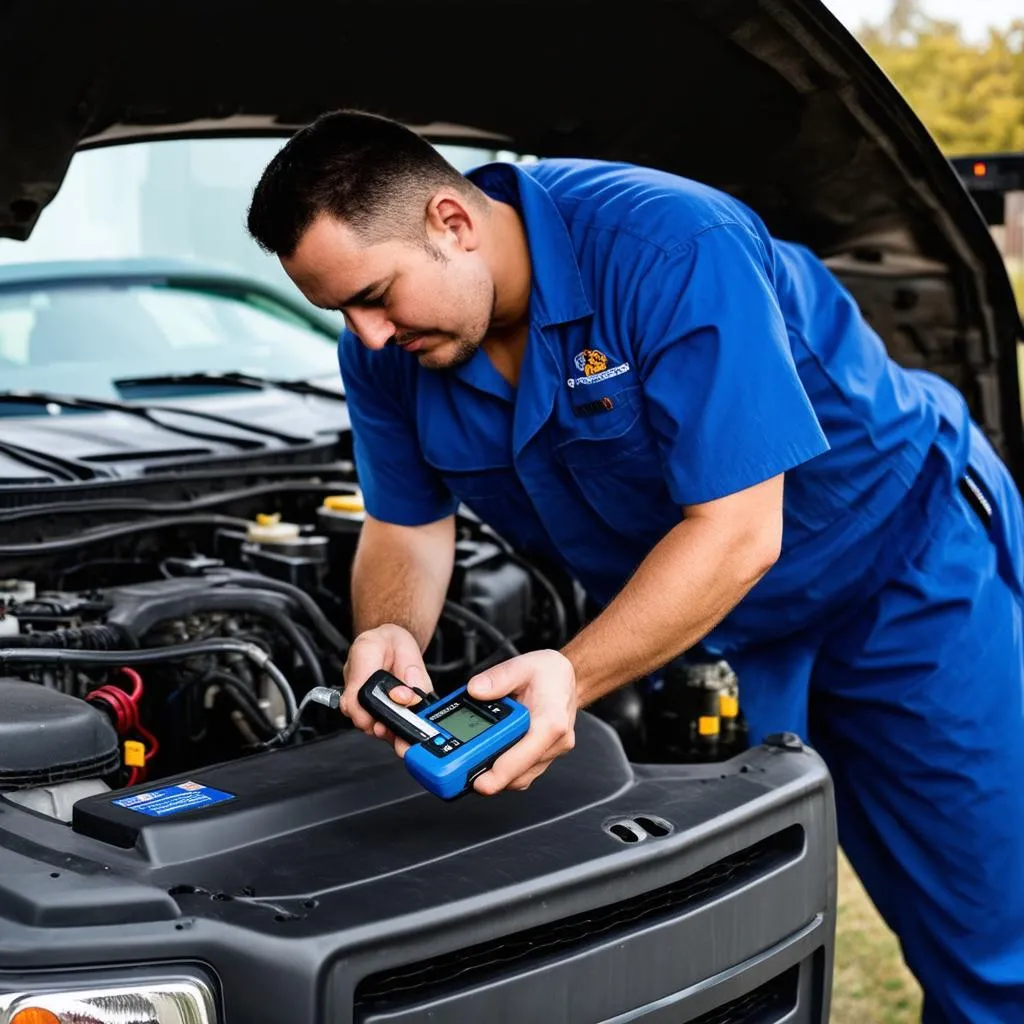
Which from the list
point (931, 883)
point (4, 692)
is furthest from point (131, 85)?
point (931, 883)

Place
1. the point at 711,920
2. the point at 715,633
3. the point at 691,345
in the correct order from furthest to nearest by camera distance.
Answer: the point at 715,633
the point at 691,345
the point at 711,920

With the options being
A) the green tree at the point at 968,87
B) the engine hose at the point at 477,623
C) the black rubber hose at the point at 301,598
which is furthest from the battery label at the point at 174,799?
the green tree at the point at 968,87

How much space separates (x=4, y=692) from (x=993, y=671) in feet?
4.51

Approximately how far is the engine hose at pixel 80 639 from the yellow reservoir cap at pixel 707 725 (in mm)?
796

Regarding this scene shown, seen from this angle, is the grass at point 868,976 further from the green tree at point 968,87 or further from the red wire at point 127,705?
the green tree at point 968,87

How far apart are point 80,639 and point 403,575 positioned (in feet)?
1.44

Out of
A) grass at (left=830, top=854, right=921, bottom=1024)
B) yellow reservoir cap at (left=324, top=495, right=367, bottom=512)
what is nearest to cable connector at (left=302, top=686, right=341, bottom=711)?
yellow reservoir cap at (left=324, top=495, right=367, bottom=512)

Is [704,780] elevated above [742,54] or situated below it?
below

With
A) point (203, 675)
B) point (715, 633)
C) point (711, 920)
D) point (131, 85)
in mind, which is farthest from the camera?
point (715, 633)

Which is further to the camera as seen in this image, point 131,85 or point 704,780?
point 131,85

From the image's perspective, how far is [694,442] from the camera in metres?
1.56

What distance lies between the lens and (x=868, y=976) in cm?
275

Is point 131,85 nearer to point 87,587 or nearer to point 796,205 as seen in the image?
point 87,587

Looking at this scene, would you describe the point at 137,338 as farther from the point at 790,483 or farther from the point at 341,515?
the point at 790,483
